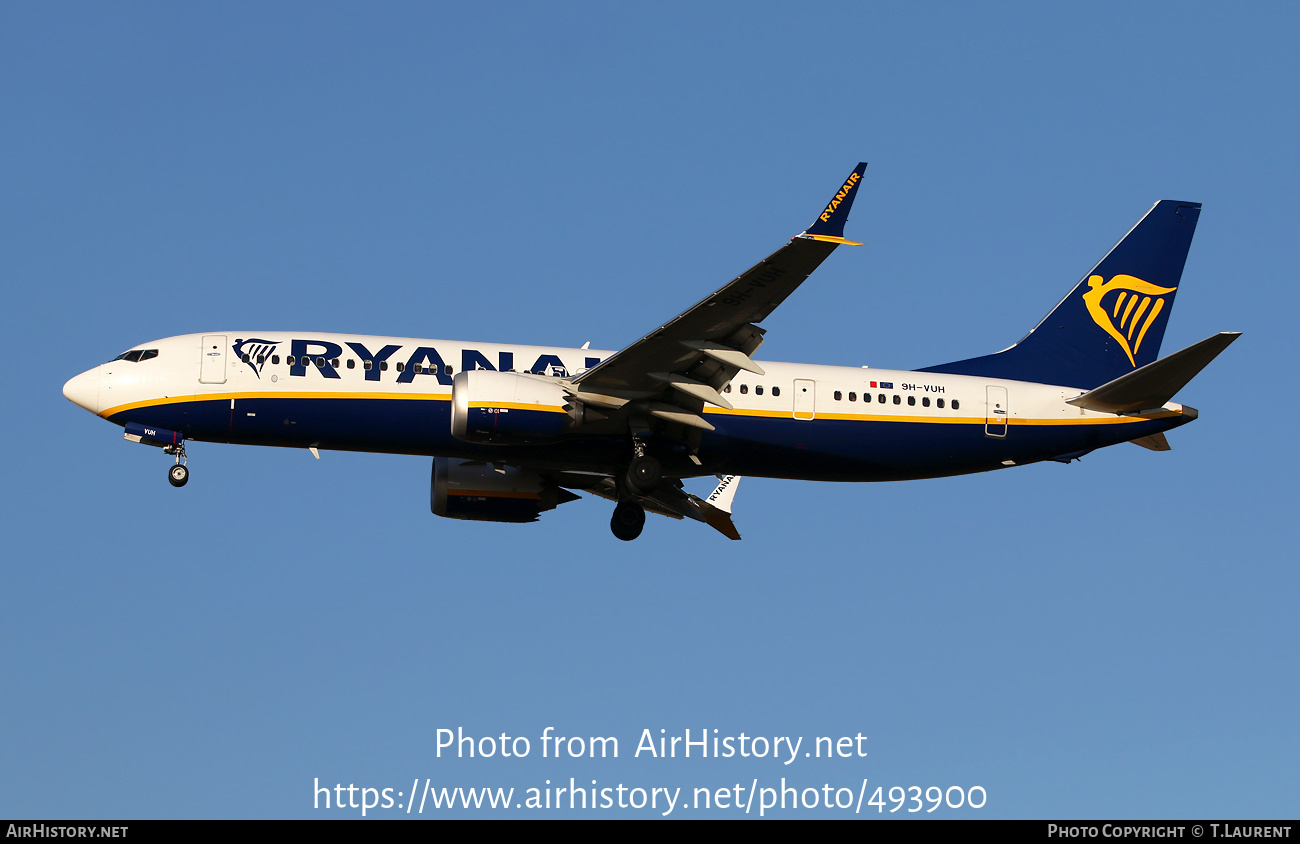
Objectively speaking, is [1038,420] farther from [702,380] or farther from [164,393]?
[164,393]

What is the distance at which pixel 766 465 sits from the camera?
36.0 metres

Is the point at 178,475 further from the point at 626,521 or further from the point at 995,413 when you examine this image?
the point at 995,413

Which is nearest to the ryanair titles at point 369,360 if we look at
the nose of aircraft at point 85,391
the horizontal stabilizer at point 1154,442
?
the nose of aircraft at point 85,391

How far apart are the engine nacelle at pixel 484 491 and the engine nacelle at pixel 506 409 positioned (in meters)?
5.61

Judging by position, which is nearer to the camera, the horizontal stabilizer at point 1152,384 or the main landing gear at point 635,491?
the horizontal stabilizer at point 1152,384

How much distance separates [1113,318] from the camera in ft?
134

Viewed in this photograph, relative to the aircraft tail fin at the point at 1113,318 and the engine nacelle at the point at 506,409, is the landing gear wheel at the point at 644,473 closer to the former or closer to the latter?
the engine nacelle at the point at 506,409

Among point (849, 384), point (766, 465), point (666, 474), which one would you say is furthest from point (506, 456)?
point (849, 384)

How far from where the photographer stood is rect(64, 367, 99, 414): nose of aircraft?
34.9 metres

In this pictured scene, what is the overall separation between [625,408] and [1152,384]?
1327 cm

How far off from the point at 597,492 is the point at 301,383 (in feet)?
31.3

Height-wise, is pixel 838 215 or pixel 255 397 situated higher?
pixel 838 215

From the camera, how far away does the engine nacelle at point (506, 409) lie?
3272 centimetres

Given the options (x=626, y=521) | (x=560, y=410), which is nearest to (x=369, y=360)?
(x=560, y=410)
